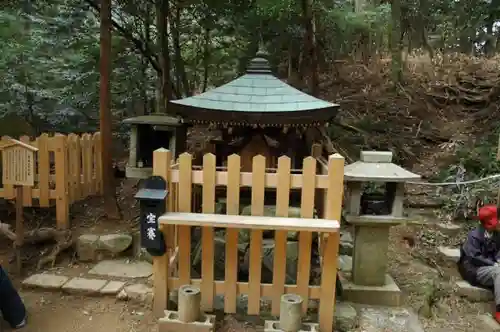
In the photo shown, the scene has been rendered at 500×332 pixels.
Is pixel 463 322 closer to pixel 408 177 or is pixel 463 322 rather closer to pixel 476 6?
pixel 408 177

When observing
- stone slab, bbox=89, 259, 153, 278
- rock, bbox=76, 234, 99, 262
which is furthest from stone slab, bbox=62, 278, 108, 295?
rock, bbox=76, 234, 99, 262

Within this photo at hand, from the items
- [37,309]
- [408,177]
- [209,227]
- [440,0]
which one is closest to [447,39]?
[440,0]

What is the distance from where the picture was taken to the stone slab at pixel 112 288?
15.5ft

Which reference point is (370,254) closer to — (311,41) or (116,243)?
(116,243)

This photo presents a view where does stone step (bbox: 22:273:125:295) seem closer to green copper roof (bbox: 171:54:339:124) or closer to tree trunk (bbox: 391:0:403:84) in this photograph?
green copper roof (bbox: 171:54:339:124)

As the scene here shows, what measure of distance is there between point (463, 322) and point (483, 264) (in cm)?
76

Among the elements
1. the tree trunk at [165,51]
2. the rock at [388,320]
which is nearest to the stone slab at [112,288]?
the rock at [388,320]

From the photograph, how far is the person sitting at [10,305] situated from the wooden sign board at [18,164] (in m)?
1.45

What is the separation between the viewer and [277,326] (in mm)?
3875

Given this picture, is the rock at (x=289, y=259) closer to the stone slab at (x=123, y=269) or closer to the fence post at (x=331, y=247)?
A: the fence post at (x=331, y=247)

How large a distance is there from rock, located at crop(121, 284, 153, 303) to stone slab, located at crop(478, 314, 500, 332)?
351cm

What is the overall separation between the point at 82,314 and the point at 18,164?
6.75ft

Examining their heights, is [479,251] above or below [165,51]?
below

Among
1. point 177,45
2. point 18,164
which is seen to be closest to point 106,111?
point 18,164
